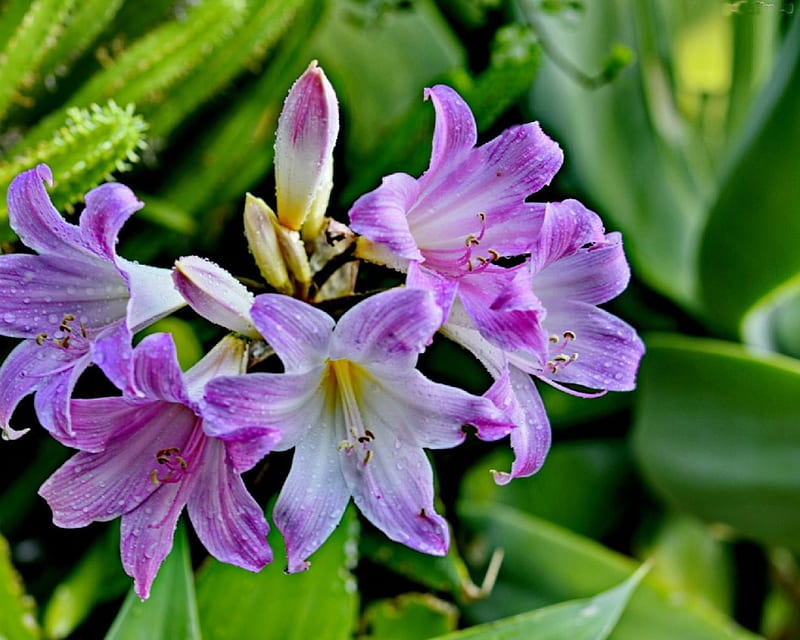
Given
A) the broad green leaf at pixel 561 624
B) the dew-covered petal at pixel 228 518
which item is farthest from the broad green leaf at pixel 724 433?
the dew-covered petal at pixel 228 518

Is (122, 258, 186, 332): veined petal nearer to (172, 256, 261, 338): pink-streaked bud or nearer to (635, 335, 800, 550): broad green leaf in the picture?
(172, 256, 261, 338): pink-streaked bud

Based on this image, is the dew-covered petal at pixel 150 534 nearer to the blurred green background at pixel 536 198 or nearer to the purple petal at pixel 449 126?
the blurred green background at pixel 536 198

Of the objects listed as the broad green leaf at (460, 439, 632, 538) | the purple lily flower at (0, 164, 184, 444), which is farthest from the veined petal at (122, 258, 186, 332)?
the broad green leaf at (460, 439, 632, 538)

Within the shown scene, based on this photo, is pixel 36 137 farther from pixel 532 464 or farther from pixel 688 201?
pixel 688 201

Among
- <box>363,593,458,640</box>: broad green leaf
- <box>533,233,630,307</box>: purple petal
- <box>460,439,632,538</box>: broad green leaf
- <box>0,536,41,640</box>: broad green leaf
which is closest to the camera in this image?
<box>533,233,630,307</box>: purple petal

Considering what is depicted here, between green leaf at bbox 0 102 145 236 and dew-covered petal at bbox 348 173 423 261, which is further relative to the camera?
green leaf at bbox 0 102 145 236

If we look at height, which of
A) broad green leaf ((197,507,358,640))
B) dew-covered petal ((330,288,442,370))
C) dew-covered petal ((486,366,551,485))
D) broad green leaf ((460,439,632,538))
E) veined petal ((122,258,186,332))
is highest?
veined petal ((122,258,186,332))
